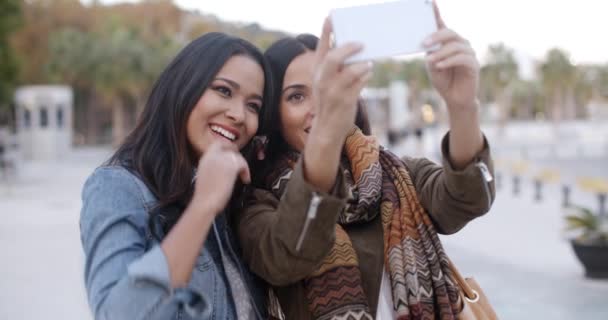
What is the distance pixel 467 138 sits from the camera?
1677 mm

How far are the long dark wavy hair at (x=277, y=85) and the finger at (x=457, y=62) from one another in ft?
1.56

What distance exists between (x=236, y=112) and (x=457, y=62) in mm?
577

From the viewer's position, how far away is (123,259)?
145 cm

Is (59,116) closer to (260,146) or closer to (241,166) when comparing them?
(260,146)

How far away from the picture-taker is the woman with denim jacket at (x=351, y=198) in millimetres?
1470

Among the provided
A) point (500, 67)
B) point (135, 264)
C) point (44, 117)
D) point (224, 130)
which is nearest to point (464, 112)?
point (224, 130)

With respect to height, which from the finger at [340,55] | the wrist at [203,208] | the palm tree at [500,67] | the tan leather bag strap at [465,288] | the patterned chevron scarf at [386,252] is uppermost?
the finger at [340,55]

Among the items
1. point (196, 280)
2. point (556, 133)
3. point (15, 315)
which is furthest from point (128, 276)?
point (556, 133)

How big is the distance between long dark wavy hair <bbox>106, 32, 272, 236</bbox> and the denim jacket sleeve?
0.07 meters

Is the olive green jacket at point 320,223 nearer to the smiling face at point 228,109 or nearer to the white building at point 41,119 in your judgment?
the smiling face at point 228,109

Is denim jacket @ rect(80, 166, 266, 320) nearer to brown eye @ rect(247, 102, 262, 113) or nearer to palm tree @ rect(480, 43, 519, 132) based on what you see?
brown eye @ rect(247, 102, 262, 113)

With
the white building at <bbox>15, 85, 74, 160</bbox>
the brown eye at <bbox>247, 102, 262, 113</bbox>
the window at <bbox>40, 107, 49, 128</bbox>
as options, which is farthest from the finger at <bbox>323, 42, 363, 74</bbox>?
the window at <bbox>40, 107, 49, 128</bbox>

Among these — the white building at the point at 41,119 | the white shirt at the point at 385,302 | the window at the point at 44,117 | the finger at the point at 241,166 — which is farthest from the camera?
the window at the point at 44,117

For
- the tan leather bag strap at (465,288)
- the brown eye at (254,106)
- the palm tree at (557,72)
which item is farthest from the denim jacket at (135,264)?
the palm tree at (557,72)
